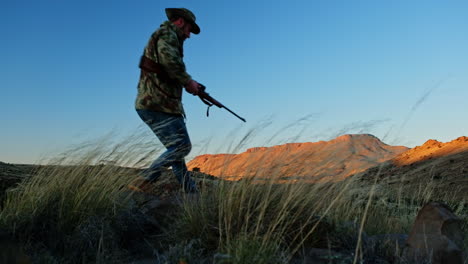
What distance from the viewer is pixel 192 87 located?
4820 mm

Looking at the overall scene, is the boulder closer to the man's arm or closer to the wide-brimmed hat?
the man's arm

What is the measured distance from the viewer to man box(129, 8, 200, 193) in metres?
4.69

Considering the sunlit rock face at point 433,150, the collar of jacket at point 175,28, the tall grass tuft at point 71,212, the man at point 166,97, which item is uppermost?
the sunlit rock face at point 433,150

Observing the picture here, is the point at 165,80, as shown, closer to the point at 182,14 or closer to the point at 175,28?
the point at 175,28

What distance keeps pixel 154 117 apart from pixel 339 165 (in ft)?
7.02

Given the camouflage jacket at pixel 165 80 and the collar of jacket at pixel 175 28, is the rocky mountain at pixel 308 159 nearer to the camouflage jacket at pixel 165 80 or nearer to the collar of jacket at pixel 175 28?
the camouflage jacket at pixel 165 80

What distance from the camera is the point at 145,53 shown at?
195 inches

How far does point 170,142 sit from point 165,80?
2.26 feet

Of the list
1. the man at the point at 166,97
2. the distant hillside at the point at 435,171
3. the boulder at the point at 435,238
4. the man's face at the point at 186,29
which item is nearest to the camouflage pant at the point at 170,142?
the man at the point at 166,97

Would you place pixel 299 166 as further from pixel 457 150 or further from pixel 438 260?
pixel 457 150

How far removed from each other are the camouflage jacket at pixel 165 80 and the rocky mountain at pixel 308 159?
3.63 ft

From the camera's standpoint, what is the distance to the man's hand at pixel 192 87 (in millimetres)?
4796

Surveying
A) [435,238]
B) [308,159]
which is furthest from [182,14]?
[435,238]

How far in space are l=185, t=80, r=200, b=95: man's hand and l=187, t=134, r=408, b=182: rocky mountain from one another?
1.10 meters
